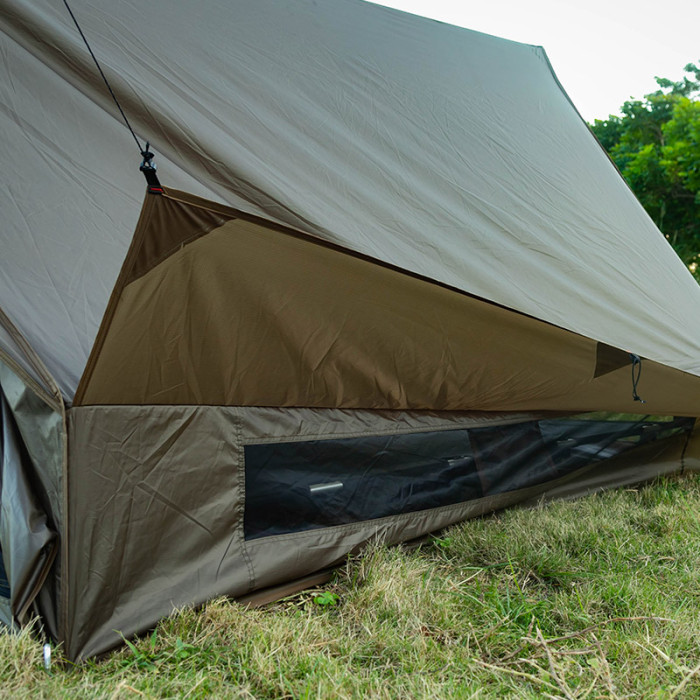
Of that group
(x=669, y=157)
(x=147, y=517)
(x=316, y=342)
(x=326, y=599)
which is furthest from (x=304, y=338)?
(x=669, y=157)

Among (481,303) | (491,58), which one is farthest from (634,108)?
(481,303)

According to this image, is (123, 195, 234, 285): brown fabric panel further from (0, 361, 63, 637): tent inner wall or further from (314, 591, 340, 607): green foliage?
(314, 591, 340, 607): green foliage

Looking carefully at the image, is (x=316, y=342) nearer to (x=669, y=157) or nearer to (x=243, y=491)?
(x=243, y=491)

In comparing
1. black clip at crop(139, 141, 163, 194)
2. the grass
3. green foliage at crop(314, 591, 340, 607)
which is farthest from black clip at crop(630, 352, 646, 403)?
black clip at crop(139, 141, 163, 194)

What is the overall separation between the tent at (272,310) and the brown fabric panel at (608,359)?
14 millimetres

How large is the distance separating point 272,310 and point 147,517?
53cm

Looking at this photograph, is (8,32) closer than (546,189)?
Yes

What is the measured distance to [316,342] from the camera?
5.26 feet

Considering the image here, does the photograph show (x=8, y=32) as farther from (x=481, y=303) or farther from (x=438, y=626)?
(x=438, y=626)

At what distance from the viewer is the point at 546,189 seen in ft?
7.27

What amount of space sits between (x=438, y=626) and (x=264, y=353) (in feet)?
2.41

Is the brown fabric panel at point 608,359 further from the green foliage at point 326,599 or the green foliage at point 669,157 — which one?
the green foliage at point 669,157

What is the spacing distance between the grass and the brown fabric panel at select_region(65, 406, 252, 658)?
6cm

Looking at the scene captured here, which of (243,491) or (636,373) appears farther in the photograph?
(636,373)
